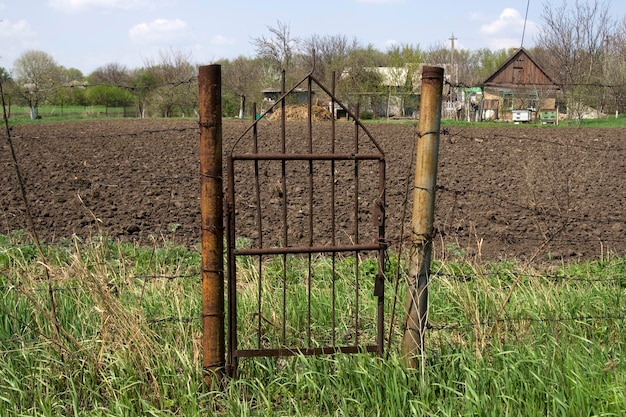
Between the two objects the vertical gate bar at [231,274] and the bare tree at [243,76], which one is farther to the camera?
the bare tree at [243,76]

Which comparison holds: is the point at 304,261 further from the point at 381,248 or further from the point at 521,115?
the point at 521,115

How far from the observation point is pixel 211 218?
3.72 m

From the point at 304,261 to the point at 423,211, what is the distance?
3040mm

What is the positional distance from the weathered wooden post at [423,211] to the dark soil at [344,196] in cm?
15

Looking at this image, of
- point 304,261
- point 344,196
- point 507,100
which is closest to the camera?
point 304,261

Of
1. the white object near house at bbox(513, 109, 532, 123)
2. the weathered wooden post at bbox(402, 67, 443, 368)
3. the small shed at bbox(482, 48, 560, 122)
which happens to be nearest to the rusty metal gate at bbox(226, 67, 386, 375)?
the weathered wooden post at bbox(402, 67, 443, 368)

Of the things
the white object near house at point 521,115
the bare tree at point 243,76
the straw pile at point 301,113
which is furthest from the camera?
the bare tree at point 243,76

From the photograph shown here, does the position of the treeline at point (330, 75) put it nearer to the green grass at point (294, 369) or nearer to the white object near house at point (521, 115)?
the white object near house at point (521, 115)

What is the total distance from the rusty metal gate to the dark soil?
9cm

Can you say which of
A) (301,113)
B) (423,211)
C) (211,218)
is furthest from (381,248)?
(301,113)

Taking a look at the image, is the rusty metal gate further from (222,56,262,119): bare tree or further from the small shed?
(222,56,262,119): bare tree

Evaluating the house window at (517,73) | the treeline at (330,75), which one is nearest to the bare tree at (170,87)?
the treeline at (330,75)

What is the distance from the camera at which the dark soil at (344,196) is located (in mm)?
8086

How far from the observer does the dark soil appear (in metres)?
8.09
